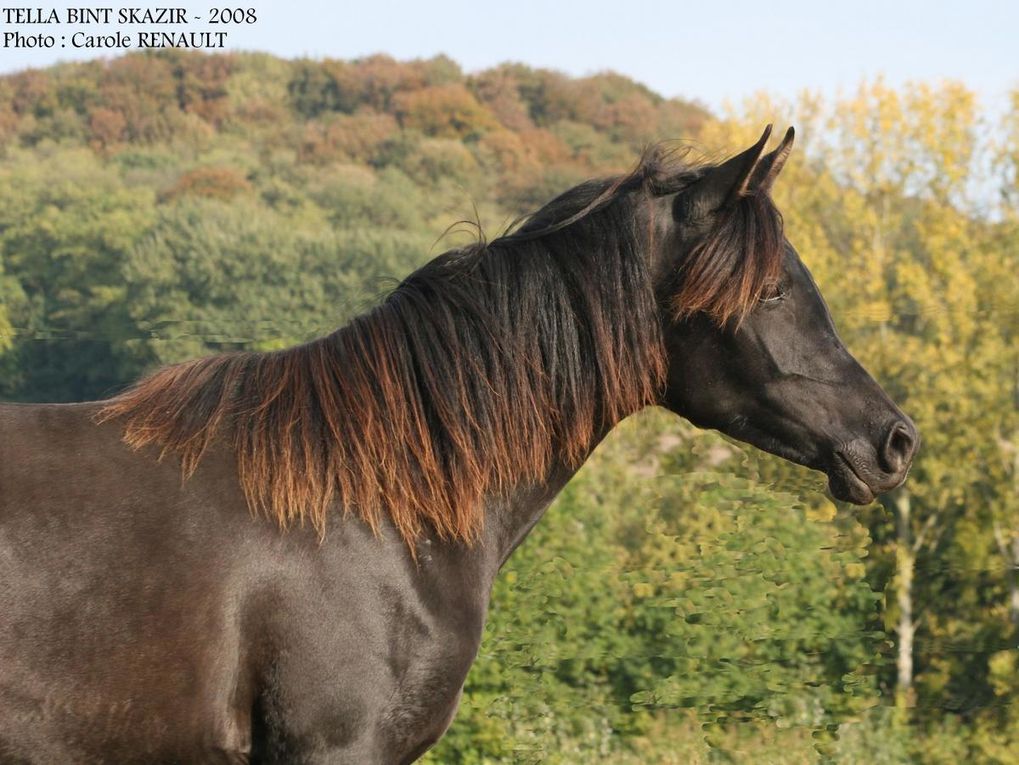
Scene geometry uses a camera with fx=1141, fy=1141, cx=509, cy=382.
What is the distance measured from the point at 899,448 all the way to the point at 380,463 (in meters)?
1.46

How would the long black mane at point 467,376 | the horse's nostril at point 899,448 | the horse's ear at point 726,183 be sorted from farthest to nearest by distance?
the horse's nostril at point 899,448 → the horse's ear at point 726,183 → the long black mane at point 467,376

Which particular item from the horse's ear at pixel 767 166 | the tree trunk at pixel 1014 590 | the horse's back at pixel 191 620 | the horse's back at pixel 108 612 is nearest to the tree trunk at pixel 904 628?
the tree trunk at pixel 1014 590

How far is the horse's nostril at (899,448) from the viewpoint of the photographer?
3.21m

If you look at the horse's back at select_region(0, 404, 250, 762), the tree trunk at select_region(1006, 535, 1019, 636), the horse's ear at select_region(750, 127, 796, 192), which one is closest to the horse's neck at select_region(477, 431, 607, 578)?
the horse's back at select_region(0, 404, 250, 762)

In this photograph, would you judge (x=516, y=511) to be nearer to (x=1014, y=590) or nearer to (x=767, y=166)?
Answer: (x=767, y=166)

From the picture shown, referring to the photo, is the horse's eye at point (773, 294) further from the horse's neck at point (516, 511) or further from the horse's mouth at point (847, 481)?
the horse's neck at point (516, 511)

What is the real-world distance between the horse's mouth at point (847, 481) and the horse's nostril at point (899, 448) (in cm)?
8

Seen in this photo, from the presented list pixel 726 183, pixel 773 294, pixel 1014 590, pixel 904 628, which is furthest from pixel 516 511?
pixel 1014 590

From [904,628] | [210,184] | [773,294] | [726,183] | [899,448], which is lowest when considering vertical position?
[904,628]

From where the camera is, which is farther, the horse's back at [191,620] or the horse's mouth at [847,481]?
the horse's mouth at [847,481]

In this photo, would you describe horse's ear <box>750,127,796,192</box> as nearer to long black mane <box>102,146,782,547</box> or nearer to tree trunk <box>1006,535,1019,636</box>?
long black mane <box>102,146,782,547</box>

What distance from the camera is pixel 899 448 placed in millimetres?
Answer: 3232

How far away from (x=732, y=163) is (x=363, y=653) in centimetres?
162

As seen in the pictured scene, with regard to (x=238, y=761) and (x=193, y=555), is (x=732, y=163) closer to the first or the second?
(x=193, y=555)
